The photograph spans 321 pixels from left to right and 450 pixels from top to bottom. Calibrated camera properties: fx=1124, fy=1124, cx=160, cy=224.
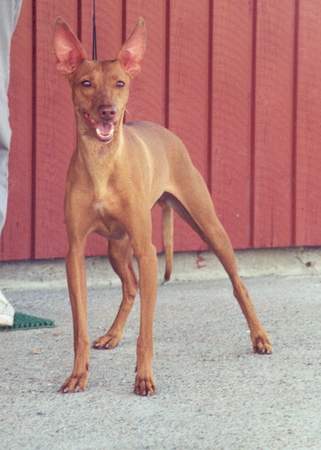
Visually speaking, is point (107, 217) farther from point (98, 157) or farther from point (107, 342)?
point (107, 342)

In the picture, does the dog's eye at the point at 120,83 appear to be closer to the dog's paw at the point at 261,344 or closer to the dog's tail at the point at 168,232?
the dog's tail at the point at 168,232

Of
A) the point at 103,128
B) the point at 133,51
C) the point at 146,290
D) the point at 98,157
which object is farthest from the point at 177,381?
the point at 133,51

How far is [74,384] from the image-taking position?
451 cm

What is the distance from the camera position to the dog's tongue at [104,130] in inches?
178

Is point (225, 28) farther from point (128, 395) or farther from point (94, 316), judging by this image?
point (128, 395)

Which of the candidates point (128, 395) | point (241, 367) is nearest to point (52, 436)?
point (128, 395)

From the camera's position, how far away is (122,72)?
4621 millimetres

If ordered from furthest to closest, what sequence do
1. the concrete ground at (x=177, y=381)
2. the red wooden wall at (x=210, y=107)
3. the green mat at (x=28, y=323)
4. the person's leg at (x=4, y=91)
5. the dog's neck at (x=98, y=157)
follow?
the red wooden wall at (x=210, y=107), the green mat at (x=28, y=323), the person's leg at (x=4, y=91), the dog's neck at (x=98, y=157), the concrete ground at (x=177, y=381)

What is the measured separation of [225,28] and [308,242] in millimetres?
1534

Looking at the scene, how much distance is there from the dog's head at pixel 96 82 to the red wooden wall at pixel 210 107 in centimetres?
194

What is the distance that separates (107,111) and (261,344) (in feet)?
4.79

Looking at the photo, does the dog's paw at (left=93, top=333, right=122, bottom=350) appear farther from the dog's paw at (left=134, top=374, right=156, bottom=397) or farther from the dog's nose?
the dog's nose

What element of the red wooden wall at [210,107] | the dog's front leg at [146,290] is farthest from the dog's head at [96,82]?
the red wooden wall at [210,107]

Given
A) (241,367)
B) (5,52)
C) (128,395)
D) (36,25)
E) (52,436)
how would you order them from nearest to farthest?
(52,436) → (128,395) → (241,367) → (5,52) → (36,25)
